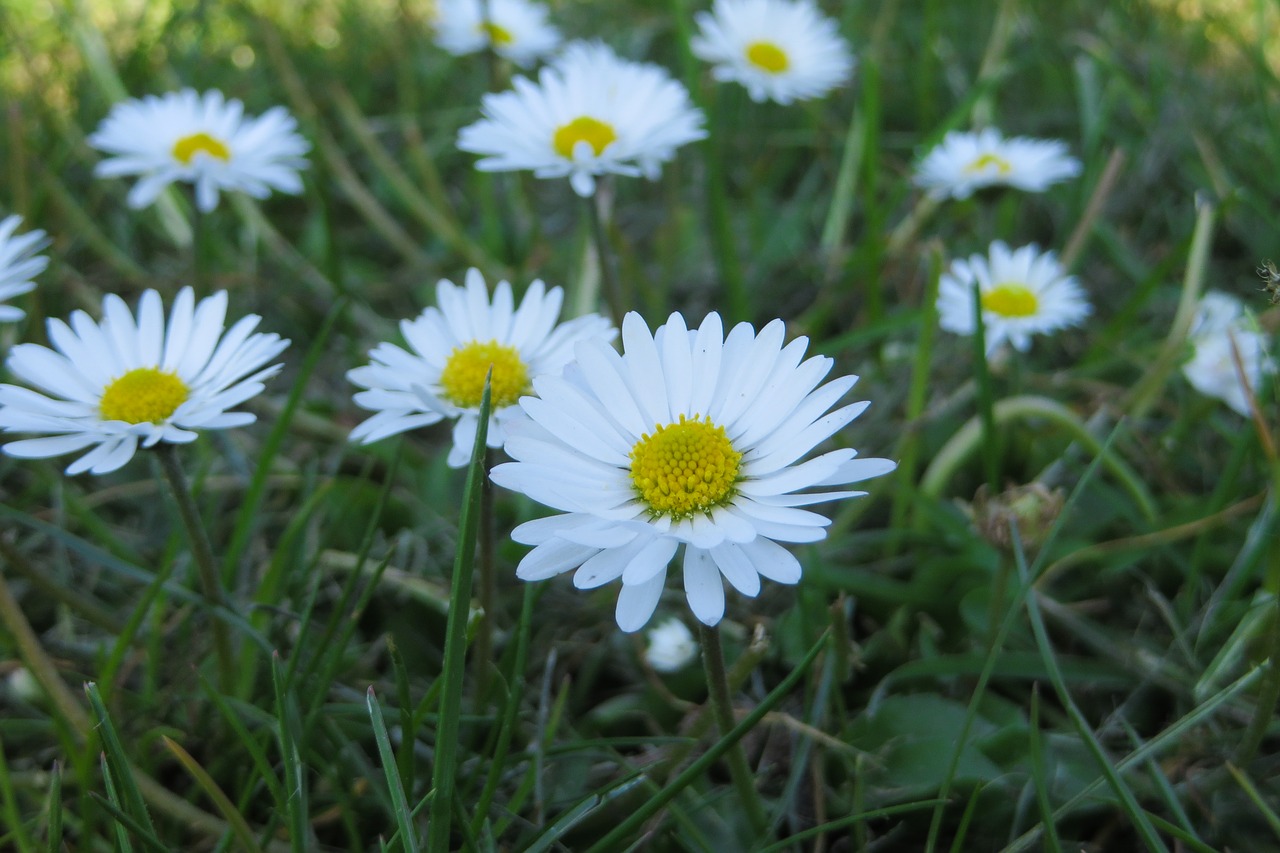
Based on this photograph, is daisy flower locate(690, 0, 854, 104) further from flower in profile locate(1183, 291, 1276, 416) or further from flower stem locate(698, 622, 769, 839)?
flower stem locate(698, 622, 769, 839)

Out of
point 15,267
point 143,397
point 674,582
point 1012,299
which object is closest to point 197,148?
point 15,267

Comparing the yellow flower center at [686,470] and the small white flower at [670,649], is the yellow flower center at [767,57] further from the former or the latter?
the yellow flower center at [686,470]

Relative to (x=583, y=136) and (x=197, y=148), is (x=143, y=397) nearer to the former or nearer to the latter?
(x=583, y=136)

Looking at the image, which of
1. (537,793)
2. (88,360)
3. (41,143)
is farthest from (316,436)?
(41,143)

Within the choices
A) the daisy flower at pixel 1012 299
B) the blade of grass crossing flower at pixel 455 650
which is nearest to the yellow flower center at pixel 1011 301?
the daisy flower at pixel 1012 299

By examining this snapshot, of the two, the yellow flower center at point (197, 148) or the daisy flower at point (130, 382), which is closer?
the daisy flower at point (130, 382)

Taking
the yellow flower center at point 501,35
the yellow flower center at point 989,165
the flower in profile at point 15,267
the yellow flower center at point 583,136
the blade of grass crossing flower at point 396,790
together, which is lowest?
the blade of grass crossing flower at point 396,790

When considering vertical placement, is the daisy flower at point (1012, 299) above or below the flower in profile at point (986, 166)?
below
